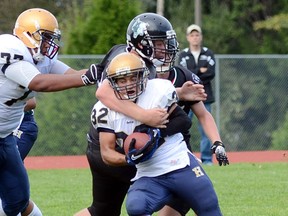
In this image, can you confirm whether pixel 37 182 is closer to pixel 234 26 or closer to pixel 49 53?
pixel 49 53

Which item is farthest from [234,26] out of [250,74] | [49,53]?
[49,53]

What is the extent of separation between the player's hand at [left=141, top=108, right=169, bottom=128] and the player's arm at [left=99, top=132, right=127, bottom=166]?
10.2 inches

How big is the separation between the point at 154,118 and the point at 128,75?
31 cm

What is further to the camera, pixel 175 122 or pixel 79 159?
pixel 79 159

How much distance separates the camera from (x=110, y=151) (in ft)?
18.0

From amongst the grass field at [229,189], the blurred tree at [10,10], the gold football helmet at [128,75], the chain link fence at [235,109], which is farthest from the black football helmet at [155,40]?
the blurred tree at [10,10]

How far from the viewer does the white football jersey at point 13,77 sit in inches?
231

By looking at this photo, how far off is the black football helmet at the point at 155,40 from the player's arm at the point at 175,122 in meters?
0.37

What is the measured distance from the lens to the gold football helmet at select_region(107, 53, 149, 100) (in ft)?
17.6

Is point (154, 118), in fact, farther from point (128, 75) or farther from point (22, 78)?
point (22, 78)

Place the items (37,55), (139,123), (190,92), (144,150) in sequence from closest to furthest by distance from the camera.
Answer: (144,150)
(139,123)
(190,92)
(37,55)

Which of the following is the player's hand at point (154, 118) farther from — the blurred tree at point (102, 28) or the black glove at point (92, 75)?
the blurred tree at point (102, 28)

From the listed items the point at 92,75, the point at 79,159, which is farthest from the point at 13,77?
the point at 79,159

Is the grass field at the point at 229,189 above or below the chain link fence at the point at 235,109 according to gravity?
above
